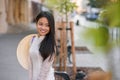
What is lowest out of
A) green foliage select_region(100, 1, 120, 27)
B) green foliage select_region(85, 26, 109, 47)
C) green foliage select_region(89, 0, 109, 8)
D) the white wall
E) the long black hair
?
the white wall

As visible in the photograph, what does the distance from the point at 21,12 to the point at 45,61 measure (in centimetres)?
1688

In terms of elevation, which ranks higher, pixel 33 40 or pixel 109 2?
pixel 109 2

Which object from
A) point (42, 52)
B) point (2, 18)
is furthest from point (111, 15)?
point (2, 18)

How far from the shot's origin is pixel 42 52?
2.63m

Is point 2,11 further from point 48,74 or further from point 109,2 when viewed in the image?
point 109,2

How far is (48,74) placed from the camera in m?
2.65

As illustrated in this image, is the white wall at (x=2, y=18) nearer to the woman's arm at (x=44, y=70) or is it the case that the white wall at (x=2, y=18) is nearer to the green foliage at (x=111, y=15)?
the woman's arm at (x=44, y=70)

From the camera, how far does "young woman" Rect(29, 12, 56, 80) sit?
263cm

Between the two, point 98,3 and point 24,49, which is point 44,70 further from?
point 98,3

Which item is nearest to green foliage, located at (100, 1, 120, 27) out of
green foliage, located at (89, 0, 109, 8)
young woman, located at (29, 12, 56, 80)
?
green foliage, located at (89, 0, 109, 8)

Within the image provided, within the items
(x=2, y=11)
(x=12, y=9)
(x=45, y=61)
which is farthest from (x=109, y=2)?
(x=12, y=9)

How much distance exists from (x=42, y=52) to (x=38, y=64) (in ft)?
0.36

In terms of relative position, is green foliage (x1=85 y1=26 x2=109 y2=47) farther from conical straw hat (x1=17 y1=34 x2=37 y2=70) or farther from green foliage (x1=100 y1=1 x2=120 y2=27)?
conical straw hat (x1=17 y1=34 x2=37 y2=70)

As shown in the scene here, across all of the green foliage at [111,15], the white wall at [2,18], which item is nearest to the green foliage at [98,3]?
the green foliage at [111,15]
